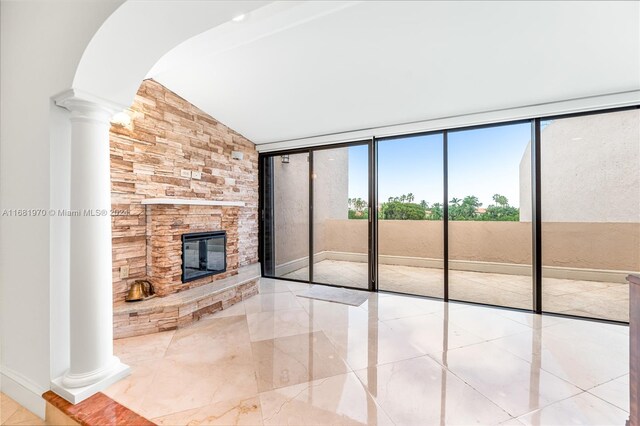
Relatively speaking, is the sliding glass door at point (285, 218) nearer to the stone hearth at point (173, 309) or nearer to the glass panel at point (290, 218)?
the glass panel at point (290, 218)

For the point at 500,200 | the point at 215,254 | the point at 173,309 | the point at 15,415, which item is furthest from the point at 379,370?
the point at 500,200

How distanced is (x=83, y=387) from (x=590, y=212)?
16.0 ft

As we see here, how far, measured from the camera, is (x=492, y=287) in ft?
12.2

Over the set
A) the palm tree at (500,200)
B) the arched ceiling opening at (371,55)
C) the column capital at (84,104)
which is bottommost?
the palm tree at (500,200)

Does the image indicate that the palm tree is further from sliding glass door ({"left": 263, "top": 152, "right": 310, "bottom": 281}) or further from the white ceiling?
sliding glass door ({"left": 263, "top": 152, "right": 310, "bottom": 281})

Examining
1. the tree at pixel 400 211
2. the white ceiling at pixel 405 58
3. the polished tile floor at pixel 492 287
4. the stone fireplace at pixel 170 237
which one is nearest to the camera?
the white ceiling at pixel 405 58

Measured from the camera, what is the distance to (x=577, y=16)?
1.92 metres

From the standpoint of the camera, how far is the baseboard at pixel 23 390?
5.79 ft

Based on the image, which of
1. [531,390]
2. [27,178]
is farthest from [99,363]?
[531,390]

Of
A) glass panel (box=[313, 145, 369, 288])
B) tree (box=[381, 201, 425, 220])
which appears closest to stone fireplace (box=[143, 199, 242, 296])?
glass panel (box=[313, 145, 369, 288])

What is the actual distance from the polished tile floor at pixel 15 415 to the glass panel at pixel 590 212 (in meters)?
4.79

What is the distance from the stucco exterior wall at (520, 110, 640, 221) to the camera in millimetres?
2900

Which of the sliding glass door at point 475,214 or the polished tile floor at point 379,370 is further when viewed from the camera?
the sliding glass door at point 475,214

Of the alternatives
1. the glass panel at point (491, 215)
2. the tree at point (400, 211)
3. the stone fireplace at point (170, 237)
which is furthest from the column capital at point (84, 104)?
the glass panel at point (491, 215)
